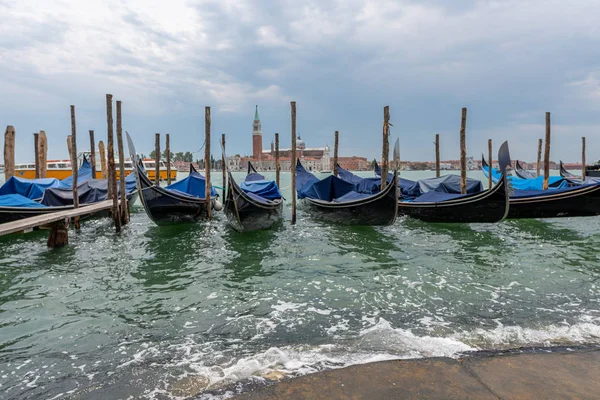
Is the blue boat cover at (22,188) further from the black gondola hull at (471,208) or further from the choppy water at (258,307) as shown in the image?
the black gondola hull at (471,208)

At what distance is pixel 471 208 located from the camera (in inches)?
288

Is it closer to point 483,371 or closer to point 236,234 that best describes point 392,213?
point 236,234

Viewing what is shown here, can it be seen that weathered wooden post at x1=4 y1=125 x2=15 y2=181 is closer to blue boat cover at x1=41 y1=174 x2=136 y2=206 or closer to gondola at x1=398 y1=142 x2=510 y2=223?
blue boat cover at x1=41 y1=174 x2=136 y2=206

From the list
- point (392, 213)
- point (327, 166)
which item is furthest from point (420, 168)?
point (392, 213)

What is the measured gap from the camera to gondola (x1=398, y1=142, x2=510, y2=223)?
6801 millimetres

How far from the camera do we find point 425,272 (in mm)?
4586

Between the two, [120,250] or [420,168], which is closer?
[120,250]

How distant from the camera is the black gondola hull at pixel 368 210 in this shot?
22.6ft

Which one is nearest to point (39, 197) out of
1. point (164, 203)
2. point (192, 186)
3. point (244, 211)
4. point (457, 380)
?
point (192, 186)

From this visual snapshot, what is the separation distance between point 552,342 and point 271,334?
2.02 meters

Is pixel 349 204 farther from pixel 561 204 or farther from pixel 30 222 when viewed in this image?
pixel 30 222

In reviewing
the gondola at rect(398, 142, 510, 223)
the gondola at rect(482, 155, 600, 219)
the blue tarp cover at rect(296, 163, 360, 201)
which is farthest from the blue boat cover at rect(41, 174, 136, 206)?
the gondola at rect(482, 155, 600, 219)

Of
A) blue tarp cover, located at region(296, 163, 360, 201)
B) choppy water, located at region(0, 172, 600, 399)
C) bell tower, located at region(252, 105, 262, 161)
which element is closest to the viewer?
choppy water, located at region(0, 172, 600, 399)

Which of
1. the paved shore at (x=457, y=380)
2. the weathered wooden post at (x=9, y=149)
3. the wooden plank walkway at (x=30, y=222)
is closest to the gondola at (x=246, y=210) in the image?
the wooden plank walkway at (x=30, y=222)
